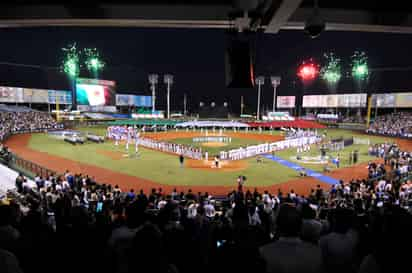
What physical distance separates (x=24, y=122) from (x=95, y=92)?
75.3ft

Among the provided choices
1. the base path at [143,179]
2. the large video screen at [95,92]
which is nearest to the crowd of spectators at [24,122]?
the large video screen at [95,92]

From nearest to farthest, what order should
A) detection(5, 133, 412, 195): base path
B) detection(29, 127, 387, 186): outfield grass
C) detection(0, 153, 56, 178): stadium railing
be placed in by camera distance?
detection(5, 133, 412, 195): base path, detection(0, 153, 56, 178): stadium railing, detection(29, 127, 387, 186): outfield grass

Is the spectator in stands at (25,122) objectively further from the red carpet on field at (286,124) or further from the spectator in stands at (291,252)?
the spectator in stands at (291,252)

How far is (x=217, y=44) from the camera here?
3324 inches

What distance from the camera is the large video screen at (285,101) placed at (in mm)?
81250

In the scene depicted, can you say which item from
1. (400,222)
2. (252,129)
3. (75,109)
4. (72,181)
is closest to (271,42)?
(252,129)

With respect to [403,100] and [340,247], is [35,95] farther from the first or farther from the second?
[403,100]

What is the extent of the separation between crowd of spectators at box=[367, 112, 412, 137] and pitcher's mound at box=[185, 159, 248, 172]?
37676 millimetres

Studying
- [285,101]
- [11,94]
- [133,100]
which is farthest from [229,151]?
[133,100]

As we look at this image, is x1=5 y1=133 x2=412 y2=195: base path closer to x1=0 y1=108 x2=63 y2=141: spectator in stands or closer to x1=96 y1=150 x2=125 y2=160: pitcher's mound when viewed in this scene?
x1=96 y1=150 x2=125 y2=160: pitcher's mound

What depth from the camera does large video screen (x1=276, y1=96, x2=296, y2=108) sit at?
81250mm

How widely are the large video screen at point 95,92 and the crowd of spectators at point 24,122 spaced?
1125 centimetres

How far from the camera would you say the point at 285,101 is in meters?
82.3

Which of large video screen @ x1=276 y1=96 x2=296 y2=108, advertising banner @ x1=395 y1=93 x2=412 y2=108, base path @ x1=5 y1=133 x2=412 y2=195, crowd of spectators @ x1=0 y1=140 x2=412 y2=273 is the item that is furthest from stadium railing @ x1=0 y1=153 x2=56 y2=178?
large video screen @ x1=276 y1=96 x2=296 y2=108
